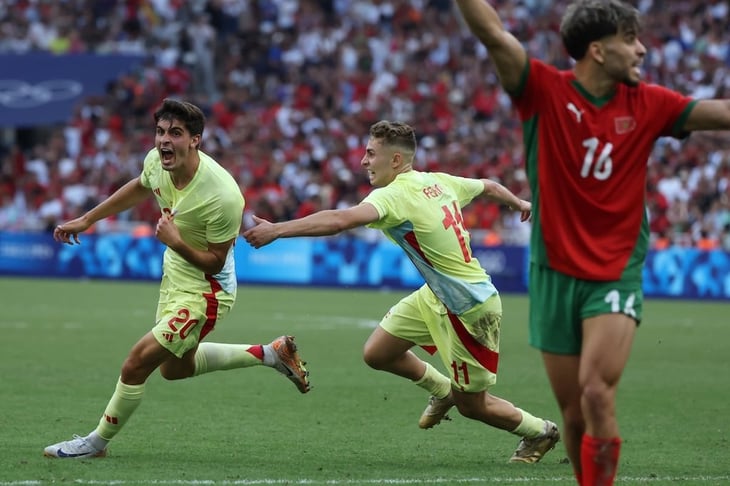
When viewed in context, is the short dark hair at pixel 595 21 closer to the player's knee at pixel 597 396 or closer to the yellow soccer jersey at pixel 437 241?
the player's knee at pixel 597 396

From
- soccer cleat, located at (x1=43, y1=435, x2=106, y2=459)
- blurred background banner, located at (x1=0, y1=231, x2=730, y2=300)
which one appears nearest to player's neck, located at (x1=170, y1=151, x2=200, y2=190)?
soccer cleat, located at (x1=43, y1=435, x2=106, y2=459)

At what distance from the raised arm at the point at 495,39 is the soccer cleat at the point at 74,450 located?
12.6 feet

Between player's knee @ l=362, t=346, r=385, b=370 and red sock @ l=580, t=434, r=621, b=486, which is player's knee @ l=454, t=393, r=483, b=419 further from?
red sock @ l=580, t=434, r=621, b=486

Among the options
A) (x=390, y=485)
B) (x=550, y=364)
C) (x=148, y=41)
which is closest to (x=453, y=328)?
(x=390, y=485)

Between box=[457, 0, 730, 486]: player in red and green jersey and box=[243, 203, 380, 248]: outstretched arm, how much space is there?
1396mm

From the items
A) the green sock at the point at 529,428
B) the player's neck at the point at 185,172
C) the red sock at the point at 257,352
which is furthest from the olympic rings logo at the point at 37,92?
the green sock at the point at 529,428

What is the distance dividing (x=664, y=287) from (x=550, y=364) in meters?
20.2

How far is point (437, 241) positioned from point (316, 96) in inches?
975

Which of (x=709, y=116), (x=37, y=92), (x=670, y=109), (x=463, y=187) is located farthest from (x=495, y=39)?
(x=37, y=92)

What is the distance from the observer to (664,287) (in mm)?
25484

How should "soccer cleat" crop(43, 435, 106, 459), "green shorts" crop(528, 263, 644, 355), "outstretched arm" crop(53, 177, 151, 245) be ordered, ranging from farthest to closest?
"outstretched arm" crop(53, 177, 151, 245) → "soccer cleat" crop(43, 435, 106, 459) → "green shorts" crop(528, 263, 644, 355)

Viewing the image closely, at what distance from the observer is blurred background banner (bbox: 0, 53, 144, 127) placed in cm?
3188

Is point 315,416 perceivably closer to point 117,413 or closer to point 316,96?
point 117,413

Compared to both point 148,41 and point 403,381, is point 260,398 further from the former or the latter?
point 148,41
